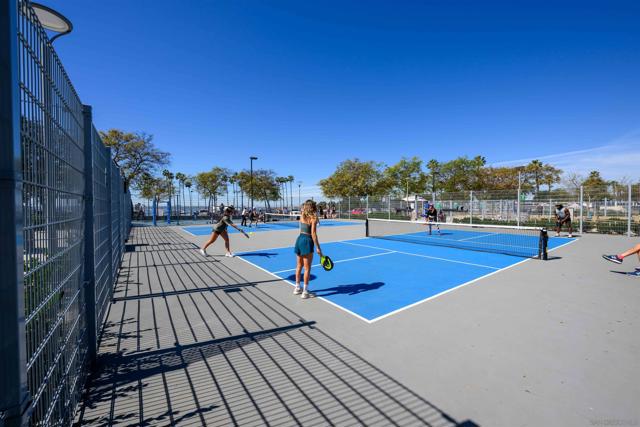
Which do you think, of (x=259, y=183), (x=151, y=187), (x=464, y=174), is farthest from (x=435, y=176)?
(x=151, y=187)

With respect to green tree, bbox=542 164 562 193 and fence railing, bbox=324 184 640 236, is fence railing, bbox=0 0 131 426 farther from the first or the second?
green tree, bbox=542 164 562 193

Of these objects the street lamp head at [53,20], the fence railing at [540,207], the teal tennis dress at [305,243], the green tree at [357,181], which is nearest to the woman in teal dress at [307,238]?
the teal tennis dress at [305,243]

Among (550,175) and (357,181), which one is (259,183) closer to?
(357,181)

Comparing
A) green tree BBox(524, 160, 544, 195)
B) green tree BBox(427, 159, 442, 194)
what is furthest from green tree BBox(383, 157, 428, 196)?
green tree BBox(524, 160, 544, 195)

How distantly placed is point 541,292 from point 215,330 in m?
6.80

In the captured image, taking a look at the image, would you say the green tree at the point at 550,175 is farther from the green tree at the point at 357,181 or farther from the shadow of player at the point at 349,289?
the shadow of player at the point at 349,289

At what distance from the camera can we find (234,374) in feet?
11.6

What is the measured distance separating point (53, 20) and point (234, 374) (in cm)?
519

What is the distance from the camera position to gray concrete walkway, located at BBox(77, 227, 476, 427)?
2891 millimetres

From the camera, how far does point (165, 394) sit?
3201mm

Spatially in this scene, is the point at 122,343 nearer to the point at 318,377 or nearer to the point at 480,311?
the point at 318,377

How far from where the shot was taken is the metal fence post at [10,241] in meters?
1.29

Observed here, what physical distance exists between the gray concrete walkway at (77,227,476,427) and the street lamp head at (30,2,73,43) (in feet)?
14.6

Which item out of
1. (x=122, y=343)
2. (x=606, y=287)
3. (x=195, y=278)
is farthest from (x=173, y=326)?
(x=606, y=287)
